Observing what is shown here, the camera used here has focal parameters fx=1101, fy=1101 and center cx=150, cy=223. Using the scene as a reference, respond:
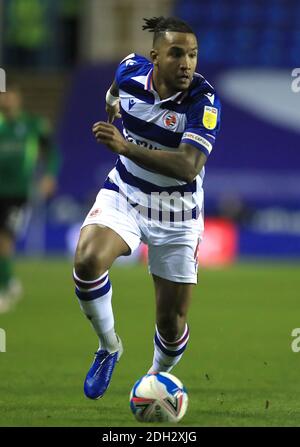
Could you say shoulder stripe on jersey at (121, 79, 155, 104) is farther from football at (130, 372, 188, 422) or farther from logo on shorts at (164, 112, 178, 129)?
football at (130, 372, 188, 422)

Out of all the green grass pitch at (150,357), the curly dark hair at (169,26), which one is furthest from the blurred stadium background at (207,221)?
the curly dark hair at (169,26)

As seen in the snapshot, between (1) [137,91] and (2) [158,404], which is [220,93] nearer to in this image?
(1) [137,91]

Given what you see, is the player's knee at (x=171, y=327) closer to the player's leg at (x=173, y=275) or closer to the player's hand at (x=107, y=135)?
the player's leg at (x=173, y=275)

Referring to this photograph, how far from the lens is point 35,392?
6.20 meters

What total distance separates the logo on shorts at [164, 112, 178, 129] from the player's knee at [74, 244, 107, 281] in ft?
2.66

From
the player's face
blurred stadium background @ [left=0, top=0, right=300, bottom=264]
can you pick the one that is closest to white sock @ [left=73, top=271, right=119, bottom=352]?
the player's face

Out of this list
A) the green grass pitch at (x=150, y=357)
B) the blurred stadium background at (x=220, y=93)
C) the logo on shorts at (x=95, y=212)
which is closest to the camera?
the green grass pitch at (x=150, y=357)

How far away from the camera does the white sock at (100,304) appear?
18.5 feet

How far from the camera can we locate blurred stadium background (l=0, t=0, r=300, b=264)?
20078 millimetres

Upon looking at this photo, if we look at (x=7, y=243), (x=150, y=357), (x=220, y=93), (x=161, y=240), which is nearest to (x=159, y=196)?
(x=161, y=240)

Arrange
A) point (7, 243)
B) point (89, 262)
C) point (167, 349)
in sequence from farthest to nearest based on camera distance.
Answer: point (7, 243) < point (167, 349) < point (89, 262)

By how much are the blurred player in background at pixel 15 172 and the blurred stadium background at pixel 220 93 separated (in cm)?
760

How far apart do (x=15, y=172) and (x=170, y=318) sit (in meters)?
5.95

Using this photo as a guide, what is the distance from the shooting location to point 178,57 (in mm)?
5660
